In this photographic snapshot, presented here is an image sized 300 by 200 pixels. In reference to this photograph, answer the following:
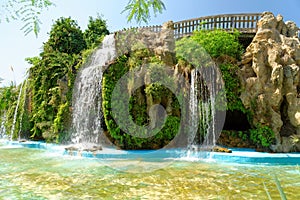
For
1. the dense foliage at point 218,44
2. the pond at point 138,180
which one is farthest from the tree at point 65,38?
the pond at point 138,180

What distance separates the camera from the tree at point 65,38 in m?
15.3

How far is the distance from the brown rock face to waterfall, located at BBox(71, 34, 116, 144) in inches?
195

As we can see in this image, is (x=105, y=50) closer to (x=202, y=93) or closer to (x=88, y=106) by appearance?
(x=88, y=106)

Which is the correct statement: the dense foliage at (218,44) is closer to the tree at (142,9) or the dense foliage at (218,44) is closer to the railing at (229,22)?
the railing at (229,22)

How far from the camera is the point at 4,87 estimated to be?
48.9 feet

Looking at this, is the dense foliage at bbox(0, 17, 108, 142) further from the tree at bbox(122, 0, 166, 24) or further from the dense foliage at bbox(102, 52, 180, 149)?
the tree at bbox(122, 0, 166, 24)

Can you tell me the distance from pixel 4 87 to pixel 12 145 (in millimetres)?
5155

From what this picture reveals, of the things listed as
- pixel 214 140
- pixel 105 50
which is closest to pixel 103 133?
pixel 105 50

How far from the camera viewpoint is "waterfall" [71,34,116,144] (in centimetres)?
959

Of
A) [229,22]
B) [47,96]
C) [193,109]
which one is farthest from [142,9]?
[47,96]

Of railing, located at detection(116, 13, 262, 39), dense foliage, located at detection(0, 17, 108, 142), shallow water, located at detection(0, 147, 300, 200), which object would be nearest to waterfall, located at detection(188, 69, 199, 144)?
shallow water, located at detection(0, 147, 300, 200)

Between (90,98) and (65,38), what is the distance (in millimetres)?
7092

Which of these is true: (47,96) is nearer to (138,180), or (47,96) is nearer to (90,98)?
(90,98)

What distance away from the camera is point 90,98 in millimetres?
9812
